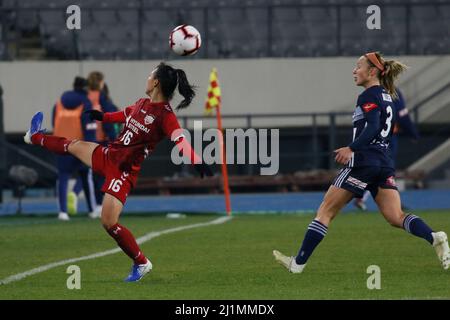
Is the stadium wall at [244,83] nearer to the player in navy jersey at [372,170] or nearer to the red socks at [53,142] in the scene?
the red socks at [53,142]

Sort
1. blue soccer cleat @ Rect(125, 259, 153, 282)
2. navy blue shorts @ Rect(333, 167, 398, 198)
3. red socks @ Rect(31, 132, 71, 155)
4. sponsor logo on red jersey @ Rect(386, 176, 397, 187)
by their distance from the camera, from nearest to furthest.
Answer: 1. blue soccer cleat @ Rect(125, 259, 153, 282)
2. navy blue shorts @ Rect(333, 167, 398, 198)
3. sponsor logo on red jersey @ Rect(386, 176, 397, 187)
4. red socks @ Rect(31, 132, 71, 155)

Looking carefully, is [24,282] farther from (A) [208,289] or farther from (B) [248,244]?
(B) [248,244]

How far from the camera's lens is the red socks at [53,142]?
12.0m

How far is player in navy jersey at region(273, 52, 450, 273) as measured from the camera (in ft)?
36.8

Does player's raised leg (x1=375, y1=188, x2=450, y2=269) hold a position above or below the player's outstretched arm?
below

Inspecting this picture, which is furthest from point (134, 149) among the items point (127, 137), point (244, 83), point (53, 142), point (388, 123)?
point (244, 83)

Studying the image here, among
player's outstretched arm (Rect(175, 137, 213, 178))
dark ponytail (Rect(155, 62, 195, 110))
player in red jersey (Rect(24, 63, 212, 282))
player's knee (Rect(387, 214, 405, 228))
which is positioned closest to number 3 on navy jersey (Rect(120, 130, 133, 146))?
player in red jersey (Rect(24, 63, 212, 282))

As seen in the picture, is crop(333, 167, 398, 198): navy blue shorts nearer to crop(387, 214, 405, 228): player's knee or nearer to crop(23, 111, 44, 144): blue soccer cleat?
crop(387, 214, 405, 228): player's knee

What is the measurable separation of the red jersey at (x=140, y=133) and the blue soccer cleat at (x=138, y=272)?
843 millimetres

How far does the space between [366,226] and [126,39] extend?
12879mm

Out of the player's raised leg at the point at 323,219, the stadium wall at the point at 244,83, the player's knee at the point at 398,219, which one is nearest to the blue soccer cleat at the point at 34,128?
the player's raised leg at the point at 323,219

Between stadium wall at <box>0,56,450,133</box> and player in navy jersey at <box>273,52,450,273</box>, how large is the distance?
16.8 metres

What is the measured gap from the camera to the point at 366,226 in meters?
17.8

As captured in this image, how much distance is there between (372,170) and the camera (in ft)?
36.9
